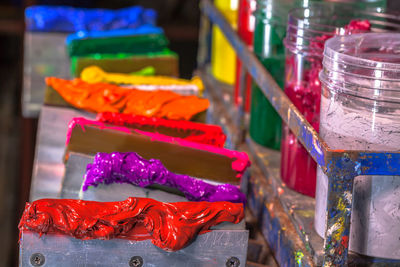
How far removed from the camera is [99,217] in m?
0.96

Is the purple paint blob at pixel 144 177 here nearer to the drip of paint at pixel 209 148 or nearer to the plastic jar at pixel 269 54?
the drip of paint at pixel 209 148

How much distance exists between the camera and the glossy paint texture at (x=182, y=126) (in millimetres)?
1291

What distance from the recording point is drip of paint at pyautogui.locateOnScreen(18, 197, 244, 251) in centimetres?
95

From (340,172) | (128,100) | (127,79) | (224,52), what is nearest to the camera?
(340,172)

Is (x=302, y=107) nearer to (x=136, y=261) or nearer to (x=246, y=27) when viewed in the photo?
(x=136, y=261)

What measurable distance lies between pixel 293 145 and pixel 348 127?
0.30m

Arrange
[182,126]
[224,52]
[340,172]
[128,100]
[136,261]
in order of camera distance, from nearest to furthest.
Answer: [340,172] < [136,261] < [182,126] < [128,100] < [224,52]

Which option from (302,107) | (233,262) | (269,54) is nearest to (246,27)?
(269,54)

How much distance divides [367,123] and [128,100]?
651 mm

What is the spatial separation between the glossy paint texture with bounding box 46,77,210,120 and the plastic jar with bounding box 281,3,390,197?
0.24 metres

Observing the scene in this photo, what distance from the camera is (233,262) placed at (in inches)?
39.1

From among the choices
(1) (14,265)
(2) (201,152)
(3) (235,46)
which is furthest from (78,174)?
(1) (14,265)

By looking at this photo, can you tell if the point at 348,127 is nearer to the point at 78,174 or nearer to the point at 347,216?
the point at 347,216

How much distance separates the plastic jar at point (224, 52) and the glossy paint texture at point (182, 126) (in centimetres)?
71
